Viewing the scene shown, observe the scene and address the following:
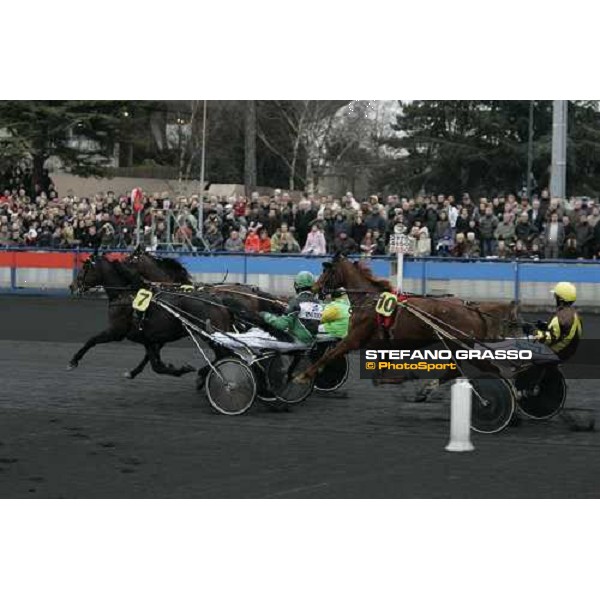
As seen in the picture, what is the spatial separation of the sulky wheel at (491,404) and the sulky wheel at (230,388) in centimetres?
240

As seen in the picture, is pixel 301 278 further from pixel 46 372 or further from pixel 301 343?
pixel 46 372

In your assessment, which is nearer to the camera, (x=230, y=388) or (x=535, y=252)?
(x=230, y=388)

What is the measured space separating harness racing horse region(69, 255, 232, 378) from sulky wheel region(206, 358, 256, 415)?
1.21m

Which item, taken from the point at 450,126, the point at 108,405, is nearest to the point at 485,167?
the point at 450,126

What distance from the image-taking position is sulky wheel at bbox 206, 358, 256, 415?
13.2m

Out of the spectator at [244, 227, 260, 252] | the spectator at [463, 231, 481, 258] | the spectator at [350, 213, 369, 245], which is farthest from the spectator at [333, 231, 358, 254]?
the spectator at [463, 231, 481, 258]

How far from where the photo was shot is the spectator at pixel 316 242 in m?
26.2

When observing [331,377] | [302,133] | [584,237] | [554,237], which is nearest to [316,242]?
[554,237]

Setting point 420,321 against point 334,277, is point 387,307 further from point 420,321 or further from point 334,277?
point 334,277

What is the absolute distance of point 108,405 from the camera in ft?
46.4

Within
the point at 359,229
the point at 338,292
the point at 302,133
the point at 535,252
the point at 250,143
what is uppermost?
the point at 302,133

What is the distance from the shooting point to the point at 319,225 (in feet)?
87.0

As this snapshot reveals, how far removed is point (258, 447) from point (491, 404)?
2.44m

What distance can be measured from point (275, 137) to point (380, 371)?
117 feet
